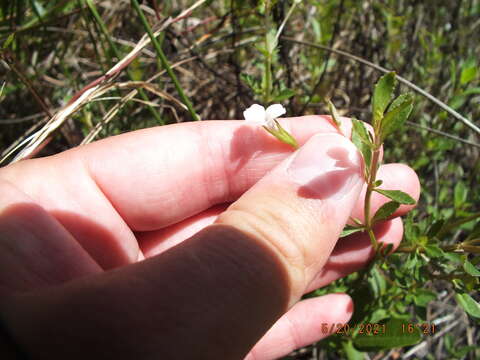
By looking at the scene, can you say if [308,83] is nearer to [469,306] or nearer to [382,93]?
[382,93]

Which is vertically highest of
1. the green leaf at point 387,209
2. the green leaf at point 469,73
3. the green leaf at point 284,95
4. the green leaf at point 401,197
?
the green leaf at point 284,95

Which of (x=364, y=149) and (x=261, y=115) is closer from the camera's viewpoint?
(x=364, y=149)

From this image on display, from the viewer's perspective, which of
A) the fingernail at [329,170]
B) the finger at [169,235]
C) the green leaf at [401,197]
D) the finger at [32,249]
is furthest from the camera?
the finger at [169,235]

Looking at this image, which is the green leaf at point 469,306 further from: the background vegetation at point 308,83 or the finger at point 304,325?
the finger at point 304,325

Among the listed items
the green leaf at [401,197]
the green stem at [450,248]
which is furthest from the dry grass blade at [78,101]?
the green stem at [450,248]

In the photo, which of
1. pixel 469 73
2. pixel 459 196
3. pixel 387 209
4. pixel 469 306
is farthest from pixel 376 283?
pixel 469 73

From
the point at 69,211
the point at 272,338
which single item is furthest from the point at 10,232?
the point at 272,338
